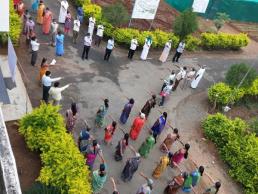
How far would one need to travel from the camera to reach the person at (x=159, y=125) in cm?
1320

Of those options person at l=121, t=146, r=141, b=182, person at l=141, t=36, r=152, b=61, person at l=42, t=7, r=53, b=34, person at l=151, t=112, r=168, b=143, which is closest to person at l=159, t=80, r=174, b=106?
person at l=151, t=112, r=168, b=143

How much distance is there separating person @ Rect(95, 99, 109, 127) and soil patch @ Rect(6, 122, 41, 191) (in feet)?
8.03

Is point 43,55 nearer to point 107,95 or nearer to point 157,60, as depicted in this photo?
point 107,95

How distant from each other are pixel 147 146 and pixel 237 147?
3244 mm

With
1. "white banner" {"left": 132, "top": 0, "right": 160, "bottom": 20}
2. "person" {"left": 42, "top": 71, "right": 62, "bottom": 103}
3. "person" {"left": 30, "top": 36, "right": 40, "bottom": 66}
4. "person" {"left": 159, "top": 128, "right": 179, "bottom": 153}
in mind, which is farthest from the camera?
"white banner" {"left": 132, "top": 0, "right": 160, "bottom": 20}

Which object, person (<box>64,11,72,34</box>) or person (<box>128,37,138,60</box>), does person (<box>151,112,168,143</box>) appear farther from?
person (<box>64,11,72,34</box>)

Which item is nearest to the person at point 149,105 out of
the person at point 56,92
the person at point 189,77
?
the person at point 56,92

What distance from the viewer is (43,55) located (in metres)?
15.8

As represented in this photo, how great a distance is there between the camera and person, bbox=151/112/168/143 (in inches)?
520

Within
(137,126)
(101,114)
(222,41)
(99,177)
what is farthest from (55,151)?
(222,41)

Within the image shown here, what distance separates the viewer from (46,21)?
16.7 metres

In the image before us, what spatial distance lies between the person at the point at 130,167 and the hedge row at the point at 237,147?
3767 mm

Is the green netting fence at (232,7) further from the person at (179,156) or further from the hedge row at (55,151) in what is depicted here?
the hedge row at (55,151)

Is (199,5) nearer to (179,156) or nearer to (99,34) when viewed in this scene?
(99,34)
